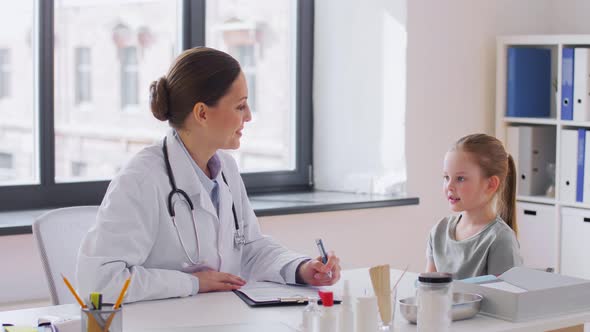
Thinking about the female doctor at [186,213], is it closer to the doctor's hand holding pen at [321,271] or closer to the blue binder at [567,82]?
the doctor's hand holding pen at [321,271]

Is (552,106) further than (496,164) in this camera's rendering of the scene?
Yes

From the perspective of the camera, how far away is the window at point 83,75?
3607 mm

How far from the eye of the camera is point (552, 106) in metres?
4.26

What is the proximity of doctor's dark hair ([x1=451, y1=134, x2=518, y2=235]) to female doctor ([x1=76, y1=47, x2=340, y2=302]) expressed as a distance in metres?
0.59

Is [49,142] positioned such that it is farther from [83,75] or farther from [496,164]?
[496,164]

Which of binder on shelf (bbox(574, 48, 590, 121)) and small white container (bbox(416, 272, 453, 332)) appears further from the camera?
binder on shelf (bbox(574, 48, 590, 121))

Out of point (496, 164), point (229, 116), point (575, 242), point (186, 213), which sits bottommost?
point (575, 242)

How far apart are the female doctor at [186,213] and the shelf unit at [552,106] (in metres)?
1.83

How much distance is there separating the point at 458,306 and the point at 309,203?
1699mm

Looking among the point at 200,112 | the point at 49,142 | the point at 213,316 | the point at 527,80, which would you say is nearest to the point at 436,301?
the point at 213,316

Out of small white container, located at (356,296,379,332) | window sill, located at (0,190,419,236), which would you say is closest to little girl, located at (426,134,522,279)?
small white container, located at (356,296,379,332)

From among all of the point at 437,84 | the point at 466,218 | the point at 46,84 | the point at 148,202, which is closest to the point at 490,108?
the point at 437,84

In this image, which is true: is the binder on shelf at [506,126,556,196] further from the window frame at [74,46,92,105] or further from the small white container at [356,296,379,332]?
the small white container at [356,296,379,332]

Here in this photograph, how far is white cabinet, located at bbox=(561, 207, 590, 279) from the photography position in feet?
12.7
